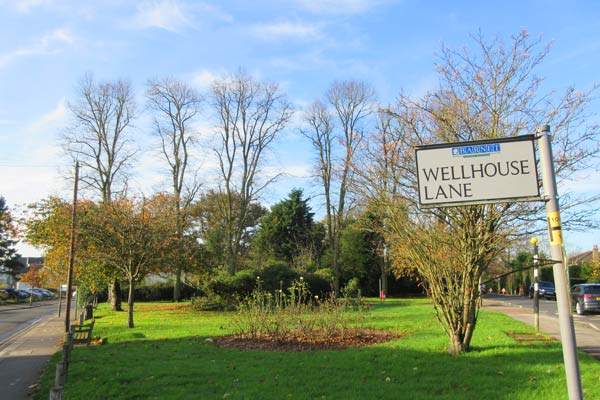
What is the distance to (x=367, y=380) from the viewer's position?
7199mm

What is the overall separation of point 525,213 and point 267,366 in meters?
5.29

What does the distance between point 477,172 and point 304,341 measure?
929 cm

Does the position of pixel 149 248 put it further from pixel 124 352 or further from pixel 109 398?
pixel 109 398

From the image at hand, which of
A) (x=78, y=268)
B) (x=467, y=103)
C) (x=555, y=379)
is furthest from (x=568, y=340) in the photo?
(x=78, y=268)

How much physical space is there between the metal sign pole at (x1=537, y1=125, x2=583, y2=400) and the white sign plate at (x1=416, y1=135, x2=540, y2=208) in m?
0.07

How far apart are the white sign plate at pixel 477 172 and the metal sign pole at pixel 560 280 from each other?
7 cm

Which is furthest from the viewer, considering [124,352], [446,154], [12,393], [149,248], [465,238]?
[149,248]

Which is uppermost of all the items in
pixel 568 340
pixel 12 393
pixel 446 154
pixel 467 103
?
pixel 467 103

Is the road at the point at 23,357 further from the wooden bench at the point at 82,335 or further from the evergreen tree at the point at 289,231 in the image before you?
the evergreen tree at the point at 289,231

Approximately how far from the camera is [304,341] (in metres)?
11.7

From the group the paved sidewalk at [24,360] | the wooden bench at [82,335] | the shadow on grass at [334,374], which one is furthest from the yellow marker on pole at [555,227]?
the wooden bench at [82,335]

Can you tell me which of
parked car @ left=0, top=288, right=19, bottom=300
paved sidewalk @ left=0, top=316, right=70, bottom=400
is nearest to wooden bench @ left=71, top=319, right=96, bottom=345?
paved sidewalk @ left=0, top=316, right=70, bottom=400

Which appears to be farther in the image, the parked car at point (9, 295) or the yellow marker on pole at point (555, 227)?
the parked car at point (9, 295)

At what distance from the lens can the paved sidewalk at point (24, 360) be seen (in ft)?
28.1
